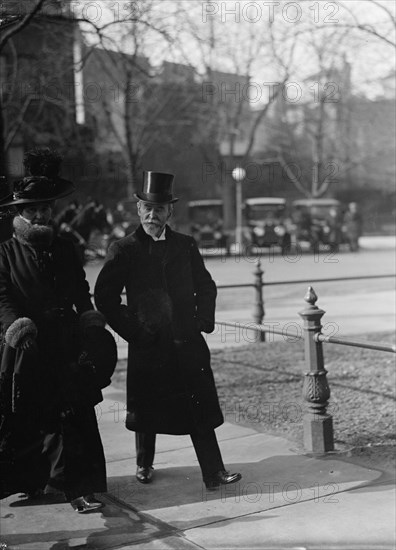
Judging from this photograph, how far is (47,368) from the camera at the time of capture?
13.3 feet

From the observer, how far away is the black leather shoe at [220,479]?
4559 millimetres

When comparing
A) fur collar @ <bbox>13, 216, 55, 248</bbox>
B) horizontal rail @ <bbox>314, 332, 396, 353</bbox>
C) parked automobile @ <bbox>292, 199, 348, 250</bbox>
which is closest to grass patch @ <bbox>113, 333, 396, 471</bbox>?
horizontal rail @ <bbox>314, 332, 396, 353</bbox>

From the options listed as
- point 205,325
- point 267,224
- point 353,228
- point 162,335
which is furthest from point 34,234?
point 353,228

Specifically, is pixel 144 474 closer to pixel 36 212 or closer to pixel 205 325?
pixel 205 325

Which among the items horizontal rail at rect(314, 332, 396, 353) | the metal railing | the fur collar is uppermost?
the fur collar

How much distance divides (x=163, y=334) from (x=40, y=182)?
3.85 ft

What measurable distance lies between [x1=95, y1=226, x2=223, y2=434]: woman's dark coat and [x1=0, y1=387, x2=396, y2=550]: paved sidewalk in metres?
0.44

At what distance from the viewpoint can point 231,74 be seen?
26.9m

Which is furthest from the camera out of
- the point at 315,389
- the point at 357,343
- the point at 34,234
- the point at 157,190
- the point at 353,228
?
the point at 353,228

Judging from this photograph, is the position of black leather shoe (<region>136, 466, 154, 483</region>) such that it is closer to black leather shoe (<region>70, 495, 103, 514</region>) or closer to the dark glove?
black leather shoe (<region>70, 495, 103, 514</region>)

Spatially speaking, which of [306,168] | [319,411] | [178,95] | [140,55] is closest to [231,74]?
[178,95]

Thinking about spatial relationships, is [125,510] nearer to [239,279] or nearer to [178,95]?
[239,279]

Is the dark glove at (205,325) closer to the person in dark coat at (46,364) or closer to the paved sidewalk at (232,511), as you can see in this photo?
the person in dark coat at (46,364)

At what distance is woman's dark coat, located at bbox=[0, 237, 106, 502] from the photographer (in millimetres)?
4004
